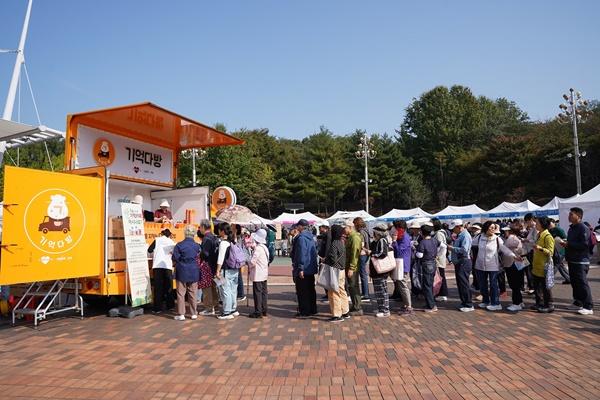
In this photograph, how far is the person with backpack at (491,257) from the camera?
291 inches

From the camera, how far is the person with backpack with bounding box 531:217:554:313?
23.1 feet

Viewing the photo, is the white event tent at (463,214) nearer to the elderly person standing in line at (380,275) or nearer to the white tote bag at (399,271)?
the white tote bag at (399,271)

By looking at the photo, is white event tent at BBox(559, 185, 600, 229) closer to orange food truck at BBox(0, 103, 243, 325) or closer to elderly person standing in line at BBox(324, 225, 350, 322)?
elderly person standing in line at BBox(324, 225, 350, 322)

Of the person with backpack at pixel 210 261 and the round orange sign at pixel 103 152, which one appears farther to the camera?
the round orange sign at pixel 103 152

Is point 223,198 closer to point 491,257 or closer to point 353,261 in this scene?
point 353,261

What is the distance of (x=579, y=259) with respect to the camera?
7.03 meters

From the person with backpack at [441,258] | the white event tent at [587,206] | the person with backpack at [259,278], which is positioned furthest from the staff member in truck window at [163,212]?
the white event tent at [587,206]

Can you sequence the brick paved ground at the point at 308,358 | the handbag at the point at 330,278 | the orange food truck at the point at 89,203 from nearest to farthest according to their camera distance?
the brick paved ground at the point at 308,358 < the orange food truck at the point at 89,203 < the handbag at the point at 330,278

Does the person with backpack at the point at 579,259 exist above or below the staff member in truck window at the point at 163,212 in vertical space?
below

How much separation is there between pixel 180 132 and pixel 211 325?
438cm

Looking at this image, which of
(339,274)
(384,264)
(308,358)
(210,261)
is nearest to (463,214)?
(384,264)

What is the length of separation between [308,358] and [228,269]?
9.34 feet

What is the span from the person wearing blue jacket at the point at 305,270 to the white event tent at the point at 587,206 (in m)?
13.7

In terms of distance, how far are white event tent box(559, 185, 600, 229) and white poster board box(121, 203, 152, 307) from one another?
1588 cm
